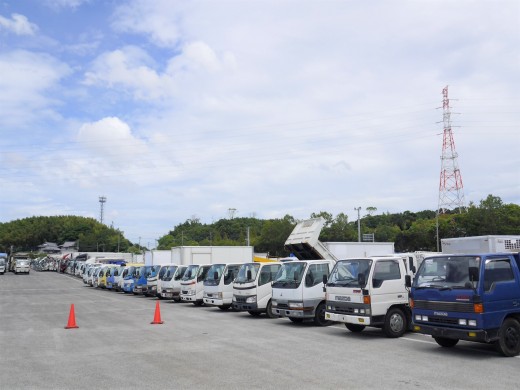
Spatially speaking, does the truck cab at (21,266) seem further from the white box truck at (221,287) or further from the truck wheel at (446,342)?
the truck wheel at (446,342)

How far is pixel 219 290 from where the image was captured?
68.5 feet

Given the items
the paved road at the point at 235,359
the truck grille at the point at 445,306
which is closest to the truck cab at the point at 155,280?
the paved road at the point at 235,359

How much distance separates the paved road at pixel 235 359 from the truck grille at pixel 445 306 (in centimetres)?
94

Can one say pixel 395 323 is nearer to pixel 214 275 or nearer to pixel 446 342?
pixel 446 342

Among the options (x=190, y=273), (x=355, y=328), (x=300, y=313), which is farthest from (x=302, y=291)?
(x=190, y=273)

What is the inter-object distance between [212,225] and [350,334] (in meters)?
111

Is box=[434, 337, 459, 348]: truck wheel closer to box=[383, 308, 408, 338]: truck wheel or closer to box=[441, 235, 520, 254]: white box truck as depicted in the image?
box=[383, 308, 408, 338]: truck wheel

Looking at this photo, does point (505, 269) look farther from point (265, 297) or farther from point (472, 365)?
point (265, 297)

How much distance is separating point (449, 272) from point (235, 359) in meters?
4.88

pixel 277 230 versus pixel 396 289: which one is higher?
pixel 277 230

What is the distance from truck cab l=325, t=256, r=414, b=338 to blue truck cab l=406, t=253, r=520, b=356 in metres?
1.84

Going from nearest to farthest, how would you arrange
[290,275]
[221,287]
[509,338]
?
[509,338] → [290,275] → [221,287]

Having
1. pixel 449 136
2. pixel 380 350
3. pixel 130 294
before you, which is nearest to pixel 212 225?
pixel 449 136

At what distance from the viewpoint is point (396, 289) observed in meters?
13.4
